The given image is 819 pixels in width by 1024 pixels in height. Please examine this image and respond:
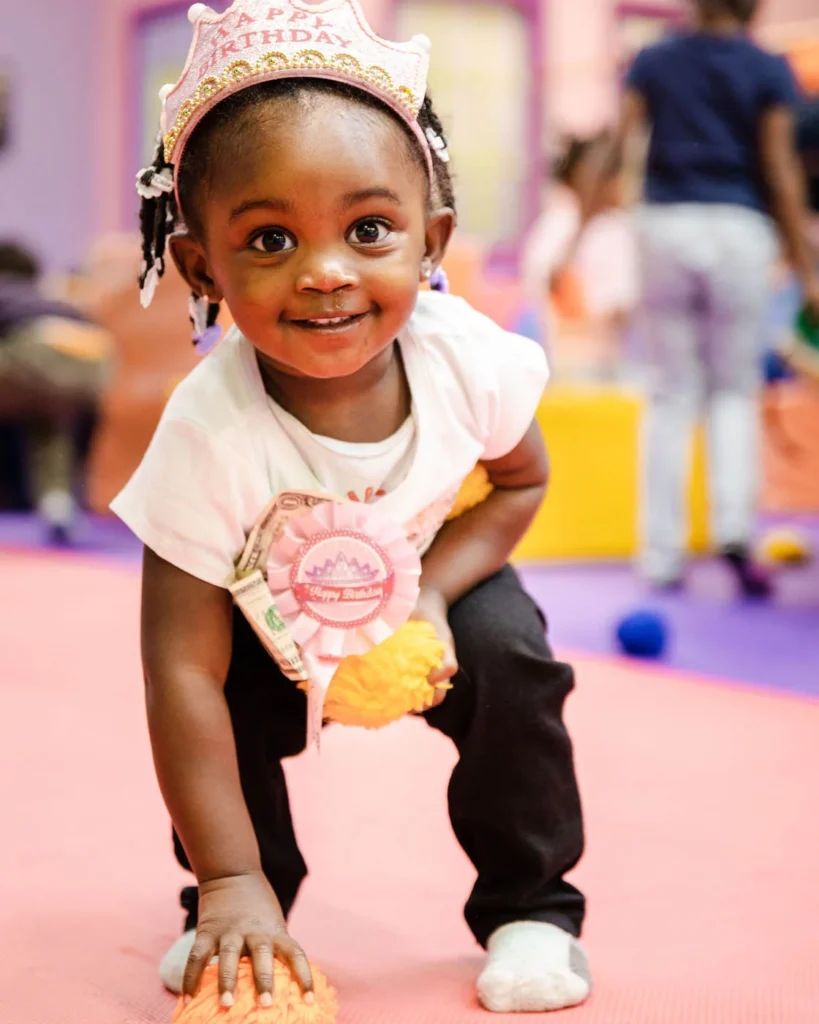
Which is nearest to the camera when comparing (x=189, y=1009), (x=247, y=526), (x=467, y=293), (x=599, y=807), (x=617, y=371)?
(x=189, y=1009)

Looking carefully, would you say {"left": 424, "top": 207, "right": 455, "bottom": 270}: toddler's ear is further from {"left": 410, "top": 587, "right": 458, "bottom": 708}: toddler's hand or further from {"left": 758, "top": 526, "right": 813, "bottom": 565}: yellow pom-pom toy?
{"left": 758, "top": 526, "right": 813, "bottom": 565}: yellow pom-pom toy

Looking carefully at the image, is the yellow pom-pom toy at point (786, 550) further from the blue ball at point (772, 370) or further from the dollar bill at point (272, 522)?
the dollar bill at point (272, 522)

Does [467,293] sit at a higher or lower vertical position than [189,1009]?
higher

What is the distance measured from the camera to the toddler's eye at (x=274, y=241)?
901 millimetres

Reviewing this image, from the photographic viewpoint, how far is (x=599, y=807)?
1.43 m

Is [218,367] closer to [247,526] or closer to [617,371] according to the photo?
[247,526]

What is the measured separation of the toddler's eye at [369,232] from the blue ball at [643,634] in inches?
57.2

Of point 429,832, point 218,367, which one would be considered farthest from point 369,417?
point 429,832

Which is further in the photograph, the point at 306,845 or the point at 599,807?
the point at 599,807

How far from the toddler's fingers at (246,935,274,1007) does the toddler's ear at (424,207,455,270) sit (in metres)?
0.49

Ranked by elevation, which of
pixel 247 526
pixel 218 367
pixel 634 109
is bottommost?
pixel 247 526

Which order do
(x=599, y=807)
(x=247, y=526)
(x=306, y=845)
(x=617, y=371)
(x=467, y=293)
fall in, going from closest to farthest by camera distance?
(x=247, y=526) → (x=306, y=845) → (x=599, y=807) → (x=467, y=293) → (x=617, y=371)

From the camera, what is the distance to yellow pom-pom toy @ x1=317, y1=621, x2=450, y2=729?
95cm

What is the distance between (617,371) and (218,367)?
444cm
